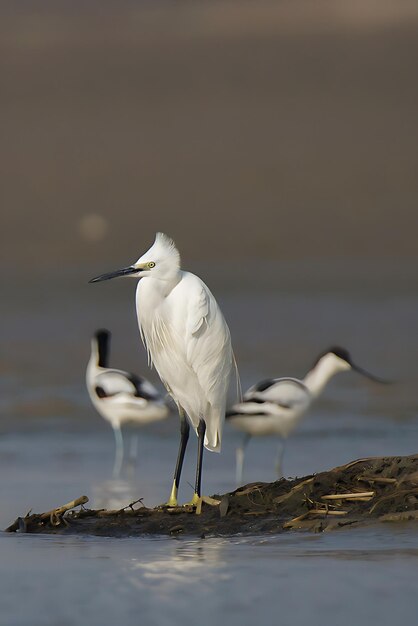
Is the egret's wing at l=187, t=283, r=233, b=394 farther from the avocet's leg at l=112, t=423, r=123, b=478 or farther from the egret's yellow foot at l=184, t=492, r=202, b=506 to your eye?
the avocet's leg at l=112, t=423, r=123, b=478

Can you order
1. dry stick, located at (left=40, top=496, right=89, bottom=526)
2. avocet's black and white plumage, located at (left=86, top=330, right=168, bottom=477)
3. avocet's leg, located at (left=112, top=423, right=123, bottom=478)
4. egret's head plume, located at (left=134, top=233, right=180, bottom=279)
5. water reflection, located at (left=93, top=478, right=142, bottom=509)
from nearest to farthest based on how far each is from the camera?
1. dry stick, located at (left=40, top=496, right=89, bottom=526)
2. egret's head plume, located at (left=134, top=233, right=180, bottom=279)
3. water reflection, located at (left=93, top=478, right=142, bottom=509)
4. avocet's leg, located at (left=112, top=423, right=123, bottom=478)
5. avocet's black and white plumage, located at (left=86, top=330, right=168, bottom=477)

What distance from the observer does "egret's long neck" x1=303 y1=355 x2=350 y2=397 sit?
42.1 ft

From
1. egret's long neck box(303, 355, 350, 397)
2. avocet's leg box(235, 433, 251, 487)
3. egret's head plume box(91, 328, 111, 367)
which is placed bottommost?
avocet's leg box(235, 433, 251, 487)

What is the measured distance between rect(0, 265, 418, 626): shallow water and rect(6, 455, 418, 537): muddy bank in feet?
0.59

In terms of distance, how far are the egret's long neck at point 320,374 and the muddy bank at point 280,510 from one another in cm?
461

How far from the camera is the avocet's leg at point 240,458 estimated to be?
33.6 feet

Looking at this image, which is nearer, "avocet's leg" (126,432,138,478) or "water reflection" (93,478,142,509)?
"water reflection" (93,478,142,509)

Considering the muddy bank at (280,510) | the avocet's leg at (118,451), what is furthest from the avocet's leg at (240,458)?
the muddy bank at (280,510)

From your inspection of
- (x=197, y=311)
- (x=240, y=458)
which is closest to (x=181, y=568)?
(x=197, y=311)

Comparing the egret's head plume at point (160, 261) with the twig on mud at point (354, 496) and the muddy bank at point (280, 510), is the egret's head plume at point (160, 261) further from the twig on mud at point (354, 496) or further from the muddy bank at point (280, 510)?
the twig on mud at point (354, 496)

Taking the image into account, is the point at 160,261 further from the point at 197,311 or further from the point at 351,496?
the point at 351,496

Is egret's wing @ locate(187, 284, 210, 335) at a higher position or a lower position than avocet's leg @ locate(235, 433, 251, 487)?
higher

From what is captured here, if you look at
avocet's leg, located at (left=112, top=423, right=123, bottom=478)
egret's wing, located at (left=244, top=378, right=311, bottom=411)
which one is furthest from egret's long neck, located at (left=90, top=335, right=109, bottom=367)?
egret's wing, located at (left=244, top=378, right=311, bottom=411)

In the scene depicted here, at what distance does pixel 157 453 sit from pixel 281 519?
439 centimetres
